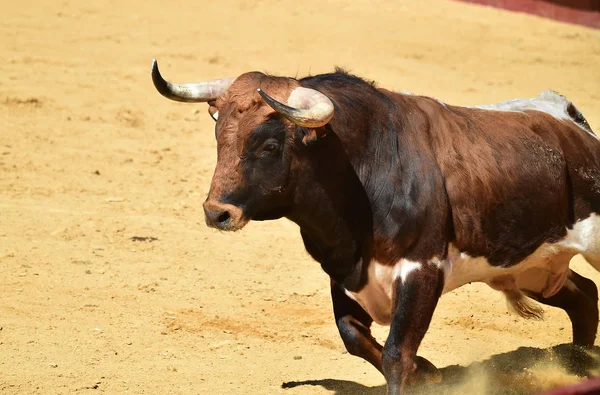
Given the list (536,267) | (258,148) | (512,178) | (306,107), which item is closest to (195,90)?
(258,148)

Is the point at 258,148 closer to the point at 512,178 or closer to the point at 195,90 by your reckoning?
the point at 195,90

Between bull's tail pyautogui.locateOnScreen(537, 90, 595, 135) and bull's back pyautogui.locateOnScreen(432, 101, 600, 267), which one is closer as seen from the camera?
bull's back pyautogui.locateOnScreen(432, 101, 600, 267)

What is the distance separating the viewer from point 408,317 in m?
5.33

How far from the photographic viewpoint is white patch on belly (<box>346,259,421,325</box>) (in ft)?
17.5

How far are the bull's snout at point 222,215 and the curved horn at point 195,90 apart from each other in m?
0.79

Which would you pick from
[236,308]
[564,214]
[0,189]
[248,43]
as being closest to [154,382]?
[236,308]

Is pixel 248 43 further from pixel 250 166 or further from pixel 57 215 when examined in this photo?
pixel 250 166

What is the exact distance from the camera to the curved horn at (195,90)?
222 inches

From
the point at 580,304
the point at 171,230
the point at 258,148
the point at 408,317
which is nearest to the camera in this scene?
the point at 258,148

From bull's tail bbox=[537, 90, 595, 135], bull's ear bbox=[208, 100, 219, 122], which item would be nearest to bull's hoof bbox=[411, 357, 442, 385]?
bull's ear bbox=[208, 100, 219, 122]

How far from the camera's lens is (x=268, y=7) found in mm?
16594

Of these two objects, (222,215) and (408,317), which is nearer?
(222,215)

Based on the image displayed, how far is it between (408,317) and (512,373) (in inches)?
64.6

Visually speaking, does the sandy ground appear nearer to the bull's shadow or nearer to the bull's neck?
the bull's shadow
